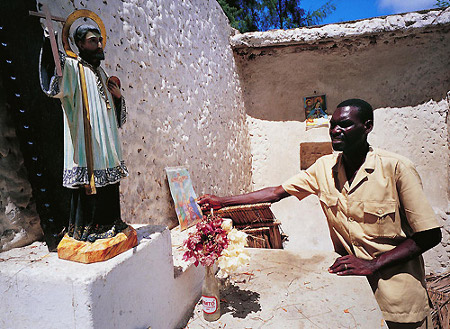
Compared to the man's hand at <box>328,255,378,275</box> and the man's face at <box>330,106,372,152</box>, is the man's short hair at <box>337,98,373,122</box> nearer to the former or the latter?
the man's face at <box>330,106,372,152</box>

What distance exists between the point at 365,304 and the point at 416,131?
3.57m

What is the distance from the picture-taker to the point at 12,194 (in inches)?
51.9

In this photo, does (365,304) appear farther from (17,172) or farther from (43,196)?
(17,172)

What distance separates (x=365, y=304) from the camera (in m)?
1.70

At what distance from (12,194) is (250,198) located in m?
1.62

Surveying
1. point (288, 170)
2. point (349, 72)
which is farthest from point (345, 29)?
point (288, 170)

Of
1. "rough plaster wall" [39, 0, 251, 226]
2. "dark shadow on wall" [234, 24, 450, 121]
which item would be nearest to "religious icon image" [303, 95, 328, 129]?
"dark shadow on wall" [234, 24, 450, 121]

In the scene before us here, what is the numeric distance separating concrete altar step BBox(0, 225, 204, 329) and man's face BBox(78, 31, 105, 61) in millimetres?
802

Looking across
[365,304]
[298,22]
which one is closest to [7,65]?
[365,304]

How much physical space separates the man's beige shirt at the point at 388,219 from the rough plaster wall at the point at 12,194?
1.75 meters

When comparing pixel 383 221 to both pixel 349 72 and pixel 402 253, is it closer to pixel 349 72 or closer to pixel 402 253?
pixel 402 253

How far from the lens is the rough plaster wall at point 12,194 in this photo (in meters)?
1.28

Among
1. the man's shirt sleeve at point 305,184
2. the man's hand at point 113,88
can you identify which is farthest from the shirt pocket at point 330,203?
the man's hand at point 113,88

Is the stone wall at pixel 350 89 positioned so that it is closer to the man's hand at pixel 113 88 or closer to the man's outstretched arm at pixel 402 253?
the man's outstretched arm at pixel 402 253
